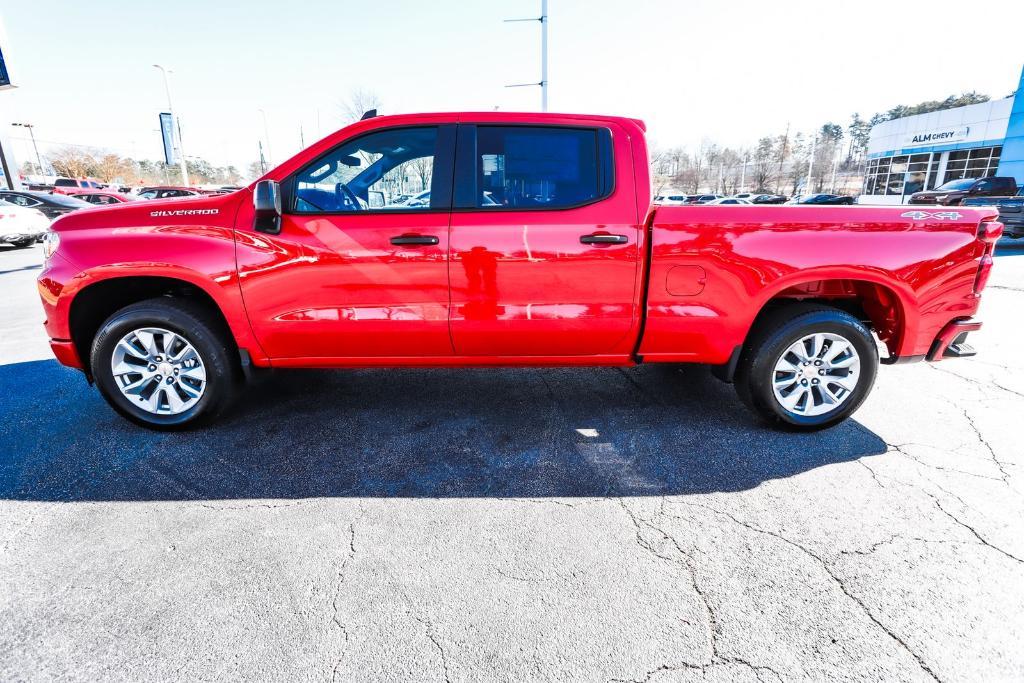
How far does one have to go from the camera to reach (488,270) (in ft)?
10.6

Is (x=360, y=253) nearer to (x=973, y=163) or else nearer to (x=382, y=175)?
(x=382, y=175)

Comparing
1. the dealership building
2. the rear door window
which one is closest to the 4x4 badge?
the rear door window

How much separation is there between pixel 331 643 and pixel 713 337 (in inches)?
104

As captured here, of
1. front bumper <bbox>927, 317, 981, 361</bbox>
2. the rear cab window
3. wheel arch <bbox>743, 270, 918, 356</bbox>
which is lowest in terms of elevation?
front bumper <bbox>927, 317, 981, 361</bbox>

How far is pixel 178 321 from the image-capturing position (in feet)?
11.0

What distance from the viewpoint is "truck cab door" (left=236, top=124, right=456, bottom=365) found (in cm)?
321

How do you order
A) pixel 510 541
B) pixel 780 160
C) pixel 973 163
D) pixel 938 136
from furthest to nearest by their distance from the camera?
1. pixel 780 160
2. pixel 938 136
3. pixel 973 163
4. pixel 510 541

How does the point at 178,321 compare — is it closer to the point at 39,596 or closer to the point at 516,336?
the point at 39,596

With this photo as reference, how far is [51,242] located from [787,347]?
4.67 meters

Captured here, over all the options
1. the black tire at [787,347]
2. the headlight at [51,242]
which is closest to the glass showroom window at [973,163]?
the black tire at [787,347]

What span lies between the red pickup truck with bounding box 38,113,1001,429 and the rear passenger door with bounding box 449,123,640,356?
10 mm

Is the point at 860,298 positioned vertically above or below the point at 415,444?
above

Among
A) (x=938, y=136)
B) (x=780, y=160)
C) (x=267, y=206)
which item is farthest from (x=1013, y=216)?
→ (x=780, y=160)

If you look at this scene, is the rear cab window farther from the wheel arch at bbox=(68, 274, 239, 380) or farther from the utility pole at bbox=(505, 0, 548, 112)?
the utility pole at bbox=(505, 0, 548, 112)
